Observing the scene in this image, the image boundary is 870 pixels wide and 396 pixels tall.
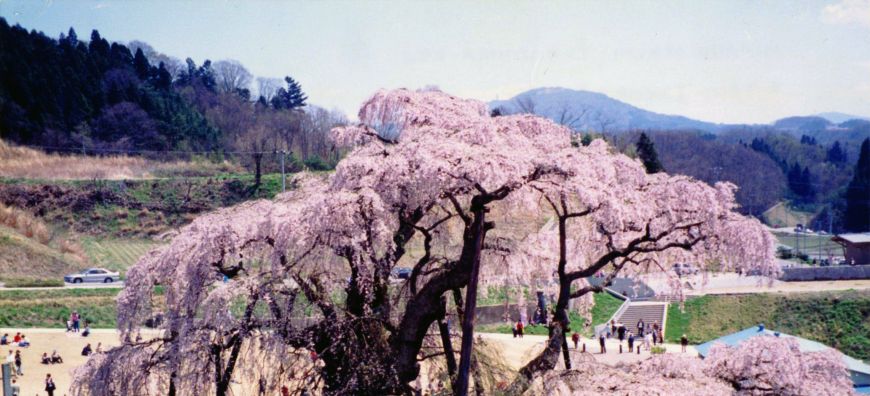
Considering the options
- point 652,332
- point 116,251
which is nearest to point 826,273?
point 652,332

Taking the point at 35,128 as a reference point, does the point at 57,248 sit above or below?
below

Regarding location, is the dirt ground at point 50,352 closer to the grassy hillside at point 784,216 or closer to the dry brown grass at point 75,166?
the dry brown grass at point 75,166

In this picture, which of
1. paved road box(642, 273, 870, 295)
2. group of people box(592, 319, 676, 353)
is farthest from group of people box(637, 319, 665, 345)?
paved road box(642, 273, 870, 295)

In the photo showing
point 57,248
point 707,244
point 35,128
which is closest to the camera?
point 707,244

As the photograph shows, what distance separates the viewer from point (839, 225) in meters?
67.9

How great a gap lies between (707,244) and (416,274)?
4278 millimetres

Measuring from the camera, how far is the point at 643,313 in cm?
3148

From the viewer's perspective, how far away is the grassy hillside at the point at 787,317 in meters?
29.1

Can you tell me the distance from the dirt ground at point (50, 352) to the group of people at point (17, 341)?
16cm

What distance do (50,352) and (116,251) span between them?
20.0 meters

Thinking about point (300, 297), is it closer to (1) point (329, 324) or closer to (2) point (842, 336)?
(1) point (329, 324)

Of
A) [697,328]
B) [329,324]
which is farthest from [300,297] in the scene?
[697,328]

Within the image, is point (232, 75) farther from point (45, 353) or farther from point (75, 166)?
point (45, 353)

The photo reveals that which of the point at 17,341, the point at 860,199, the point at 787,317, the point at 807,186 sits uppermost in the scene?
the point at 807,186
